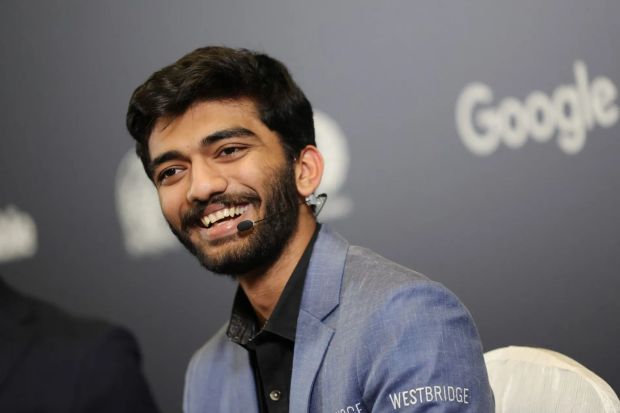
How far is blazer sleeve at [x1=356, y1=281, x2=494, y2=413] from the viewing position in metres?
1.01

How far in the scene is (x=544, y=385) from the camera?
3.57 ft

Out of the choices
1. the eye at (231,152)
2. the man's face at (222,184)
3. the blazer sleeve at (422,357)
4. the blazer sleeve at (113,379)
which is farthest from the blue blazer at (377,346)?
the blazer sleeve at (113,379)

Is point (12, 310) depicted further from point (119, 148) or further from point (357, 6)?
point (357, 6)

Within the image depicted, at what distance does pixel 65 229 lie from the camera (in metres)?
1.81

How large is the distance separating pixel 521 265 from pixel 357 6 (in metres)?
0.82

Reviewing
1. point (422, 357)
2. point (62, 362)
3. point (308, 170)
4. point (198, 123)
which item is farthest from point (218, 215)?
point (62, 362)

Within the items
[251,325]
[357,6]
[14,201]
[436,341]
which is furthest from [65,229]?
[436,341]

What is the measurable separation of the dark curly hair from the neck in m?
0.18

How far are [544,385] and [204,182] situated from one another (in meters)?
0.60

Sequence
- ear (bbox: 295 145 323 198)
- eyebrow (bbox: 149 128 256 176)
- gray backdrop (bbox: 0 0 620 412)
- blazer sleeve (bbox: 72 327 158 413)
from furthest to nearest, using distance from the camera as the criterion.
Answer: gray backdrop (bbox: 0 0 620 412)
ear (bbox: 295 145 323 198)
eyebrow (bbox: 149 128 256 176)
blazer sleeve (bbox: 72 327 158 413)

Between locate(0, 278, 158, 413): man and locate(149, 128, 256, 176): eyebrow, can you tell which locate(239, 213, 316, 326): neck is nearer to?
locate(149, 128, 256, 176): eyebrow

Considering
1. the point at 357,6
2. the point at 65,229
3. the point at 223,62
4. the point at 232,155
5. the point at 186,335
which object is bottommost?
the point at 186,335

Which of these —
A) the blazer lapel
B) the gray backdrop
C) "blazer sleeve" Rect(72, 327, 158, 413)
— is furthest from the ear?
"blazer sleeve" Rect(72, 327, 158, 413)

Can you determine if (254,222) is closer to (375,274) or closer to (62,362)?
(375,274)
